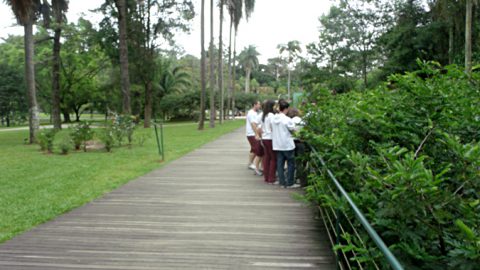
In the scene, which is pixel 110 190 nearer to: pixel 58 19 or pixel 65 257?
pixel 65 257

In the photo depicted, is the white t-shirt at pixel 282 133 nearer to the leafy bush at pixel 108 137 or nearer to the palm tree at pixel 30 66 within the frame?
the leafy bush at pixel 108 137

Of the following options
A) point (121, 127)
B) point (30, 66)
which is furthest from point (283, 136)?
point (30, 66)

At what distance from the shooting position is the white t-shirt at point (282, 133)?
8.07m

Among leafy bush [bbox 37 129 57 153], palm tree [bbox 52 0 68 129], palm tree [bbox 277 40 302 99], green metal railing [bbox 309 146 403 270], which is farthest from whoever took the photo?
palm tree [bbox 277 40 302 99]

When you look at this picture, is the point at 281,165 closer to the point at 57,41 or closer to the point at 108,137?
the point at 108,137

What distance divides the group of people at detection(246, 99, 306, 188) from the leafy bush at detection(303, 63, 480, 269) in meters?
2.09

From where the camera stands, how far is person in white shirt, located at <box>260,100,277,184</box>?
875 cm

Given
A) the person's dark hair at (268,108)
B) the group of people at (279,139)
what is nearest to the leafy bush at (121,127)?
the group of people at (279,139)

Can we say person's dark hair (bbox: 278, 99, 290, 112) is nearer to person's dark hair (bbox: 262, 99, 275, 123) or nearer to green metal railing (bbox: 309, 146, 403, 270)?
person's dark hair (bbox: 262, 99, 275, 123)

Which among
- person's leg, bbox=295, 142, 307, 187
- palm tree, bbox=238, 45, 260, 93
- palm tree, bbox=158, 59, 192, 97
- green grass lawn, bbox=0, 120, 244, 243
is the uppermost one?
palm tree, bbox=238, 45, 260, 93

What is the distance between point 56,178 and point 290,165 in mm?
5335

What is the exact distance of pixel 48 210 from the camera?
6.80 metres

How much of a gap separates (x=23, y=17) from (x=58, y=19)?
31.2 ft

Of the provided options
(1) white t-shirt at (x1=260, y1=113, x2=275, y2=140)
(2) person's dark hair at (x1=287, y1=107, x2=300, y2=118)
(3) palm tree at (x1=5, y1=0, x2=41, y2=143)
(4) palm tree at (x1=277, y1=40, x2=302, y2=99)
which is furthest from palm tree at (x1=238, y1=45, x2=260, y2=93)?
(2) person's dark hair at (x1=287, y1=107, x2=300, y2=118)
